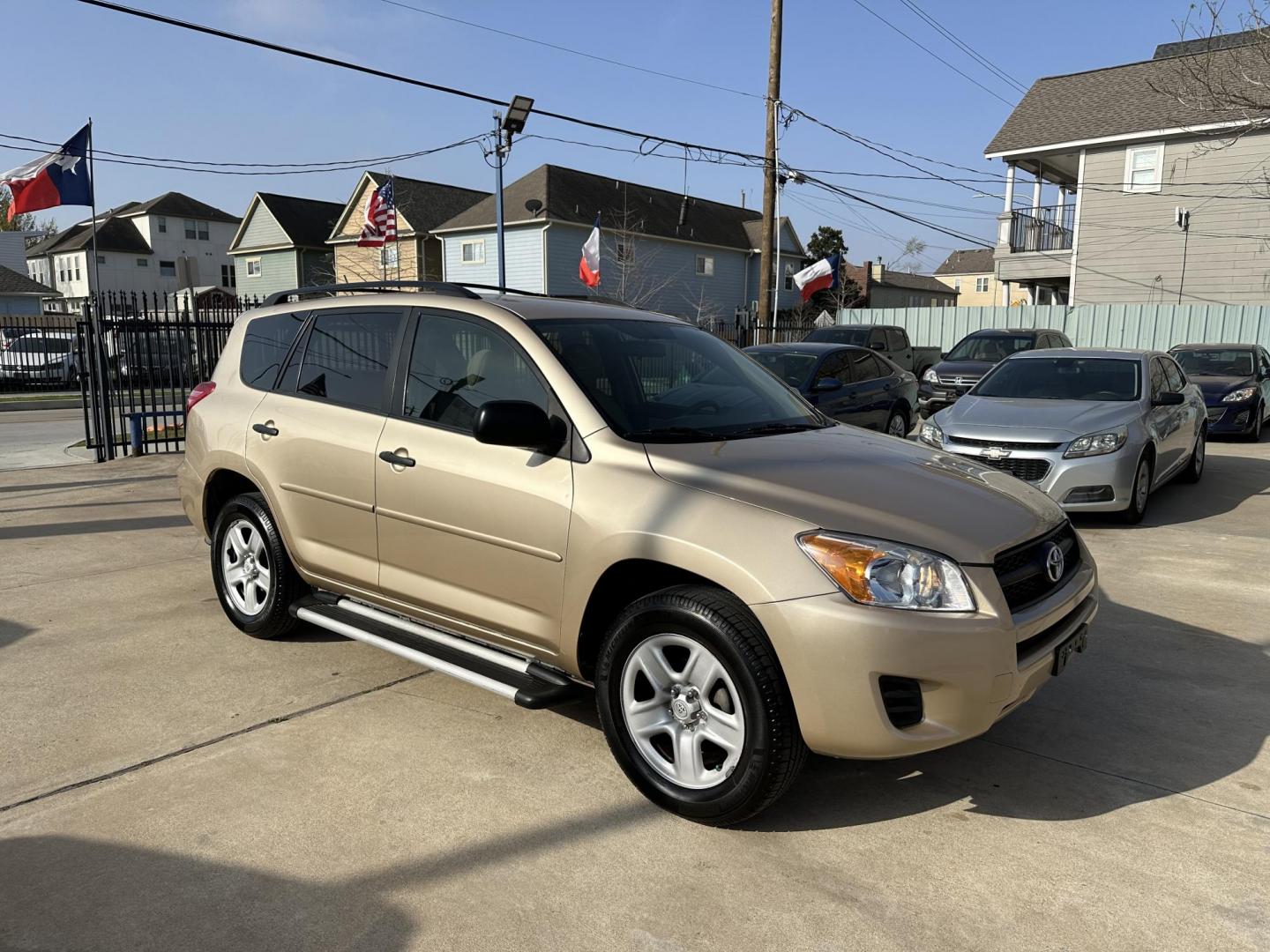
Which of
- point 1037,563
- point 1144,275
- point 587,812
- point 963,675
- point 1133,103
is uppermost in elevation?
point 1133,103

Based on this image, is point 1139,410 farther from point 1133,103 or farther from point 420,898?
point 1133,103

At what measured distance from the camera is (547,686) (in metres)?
3.60

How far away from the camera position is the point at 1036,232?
2611 cm

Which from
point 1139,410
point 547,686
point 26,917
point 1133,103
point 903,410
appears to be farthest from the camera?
point 1133,103

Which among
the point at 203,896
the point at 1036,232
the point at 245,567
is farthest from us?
the point at 1036,232

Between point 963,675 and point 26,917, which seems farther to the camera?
point 963,675

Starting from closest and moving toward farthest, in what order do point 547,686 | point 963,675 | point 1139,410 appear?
point 963,675, point 547,686, point 1139,410

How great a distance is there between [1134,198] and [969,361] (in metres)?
11.6

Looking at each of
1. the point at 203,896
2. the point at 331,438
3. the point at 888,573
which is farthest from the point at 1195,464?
the point at 203,896

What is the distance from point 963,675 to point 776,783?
0.69m

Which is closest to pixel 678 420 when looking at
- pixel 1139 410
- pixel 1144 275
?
pixel 1139 410

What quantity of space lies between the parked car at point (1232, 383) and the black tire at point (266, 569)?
525 inches

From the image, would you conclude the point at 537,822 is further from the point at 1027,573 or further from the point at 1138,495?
the point at 1138,495

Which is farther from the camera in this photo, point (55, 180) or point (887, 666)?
point (55, 180)
